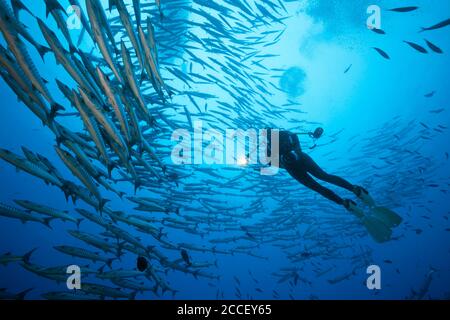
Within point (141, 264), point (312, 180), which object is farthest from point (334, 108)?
point (141, 264)

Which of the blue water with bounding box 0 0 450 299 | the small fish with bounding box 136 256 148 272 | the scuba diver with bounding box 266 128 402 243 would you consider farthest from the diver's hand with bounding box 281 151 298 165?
the small fish with bounding box 136 256 148 272

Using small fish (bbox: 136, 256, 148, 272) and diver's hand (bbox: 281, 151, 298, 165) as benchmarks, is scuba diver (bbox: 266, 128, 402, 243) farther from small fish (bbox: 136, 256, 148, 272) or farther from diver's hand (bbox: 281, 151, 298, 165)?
small fish (bbox: 136, 256, 148, 272)

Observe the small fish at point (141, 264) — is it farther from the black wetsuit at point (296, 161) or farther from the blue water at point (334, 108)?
the black wetsuit at point (296, 161)

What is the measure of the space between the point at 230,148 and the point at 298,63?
5.23 metres

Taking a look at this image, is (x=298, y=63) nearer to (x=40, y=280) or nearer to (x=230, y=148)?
(x=230, y=148)

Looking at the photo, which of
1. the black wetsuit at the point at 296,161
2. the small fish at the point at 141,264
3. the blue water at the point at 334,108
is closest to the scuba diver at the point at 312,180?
the black wetsuit at the point at 296,161

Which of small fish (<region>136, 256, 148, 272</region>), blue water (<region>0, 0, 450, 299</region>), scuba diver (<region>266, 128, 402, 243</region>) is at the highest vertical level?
blue water (<region>0, 0, 450, 299</region>)

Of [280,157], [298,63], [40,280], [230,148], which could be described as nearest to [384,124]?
[298,63]

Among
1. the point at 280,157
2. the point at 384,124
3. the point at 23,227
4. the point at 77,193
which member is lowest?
the point at 23,227

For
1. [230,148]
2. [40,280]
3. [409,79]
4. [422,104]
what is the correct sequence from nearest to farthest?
1. [230,148]
2. [409,79]
3. [422,104]
4. [40,280]

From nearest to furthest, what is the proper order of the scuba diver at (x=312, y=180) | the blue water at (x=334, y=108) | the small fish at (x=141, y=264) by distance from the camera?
the small fish at (x=141, y=264), the scuba diver at (x=312, y=180), the blue water at (x=334, y=108)

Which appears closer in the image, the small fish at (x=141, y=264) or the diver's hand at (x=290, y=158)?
the small fish at (x=141, y=264)
